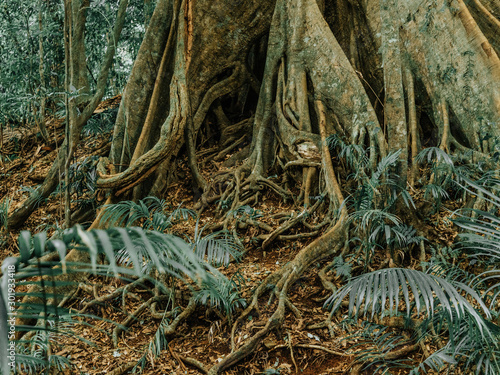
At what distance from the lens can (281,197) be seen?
423cm

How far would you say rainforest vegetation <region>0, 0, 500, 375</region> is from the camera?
7.27 ft

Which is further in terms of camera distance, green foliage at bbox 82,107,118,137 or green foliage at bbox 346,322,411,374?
green foliage at bbox 82,107,118,137

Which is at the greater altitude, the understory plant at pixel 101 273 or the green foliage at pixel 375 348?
the understory plant at pixel 101 273

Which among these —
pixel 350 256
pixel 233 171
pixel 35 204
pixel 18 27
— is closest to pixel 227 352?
pixel 350 256

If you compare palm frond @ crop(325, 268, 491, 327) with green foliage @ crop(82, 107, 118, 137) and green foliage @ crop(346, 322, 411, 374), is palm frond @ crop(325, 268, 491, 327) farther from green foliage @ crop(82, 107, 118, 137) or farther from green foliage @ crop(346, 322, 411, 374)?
green foliage @ crop(82, 107, 118, 137)

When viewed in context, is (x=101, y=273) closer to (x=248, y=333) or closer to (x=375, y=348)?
(x=248, y=333)

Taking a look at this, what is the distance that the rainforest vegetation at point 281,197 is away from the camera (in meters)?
2.22

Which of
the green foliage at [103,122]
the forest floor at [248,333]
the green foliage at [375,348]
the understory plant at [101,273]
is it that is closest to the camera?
the understory plant at [101,273]

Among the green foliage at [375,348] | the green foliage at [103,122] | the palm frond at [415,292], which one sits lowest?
the green foliage at [375,348]

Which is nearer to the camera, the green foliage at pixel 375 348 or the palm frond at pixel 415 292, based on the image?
the palm frond at pixel 415 292

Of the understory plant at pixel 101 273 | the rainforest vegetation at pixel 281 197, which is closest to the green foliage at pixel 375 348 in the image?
the rainforest vegetation at pixel 281 197

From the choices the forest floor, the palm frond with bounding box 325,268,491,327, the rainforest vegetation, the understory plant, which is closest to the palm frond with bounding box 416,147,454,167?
the rainforest vegetation

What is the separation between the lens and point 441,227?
3.20 meters

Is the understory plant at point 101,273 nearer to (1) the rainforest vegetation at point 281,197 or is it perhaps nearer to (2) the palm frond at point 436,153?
(1) the rainforest vegetation at point 281,197
